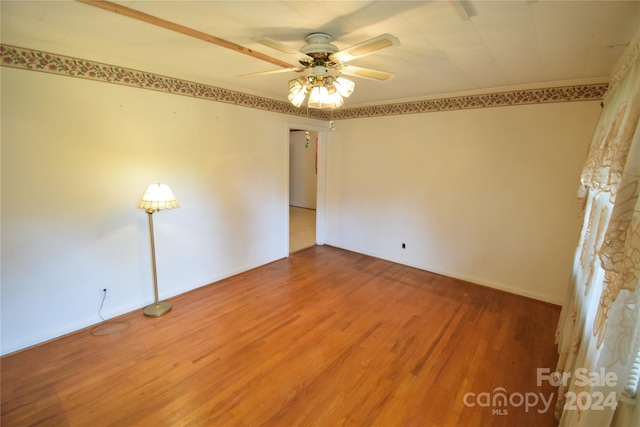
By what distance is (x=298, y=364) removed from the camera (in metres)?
2.30

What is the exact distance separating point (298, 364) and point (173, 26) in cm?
264

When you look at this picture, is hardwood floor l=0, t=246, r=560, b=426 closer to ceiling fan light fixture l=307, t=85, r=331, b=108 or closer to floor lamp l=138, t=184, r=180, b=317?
floor lamp l=138, t=184, r=180, b=317

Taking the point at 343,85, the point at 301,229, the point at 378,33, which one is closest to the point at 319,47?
the point at 343,85

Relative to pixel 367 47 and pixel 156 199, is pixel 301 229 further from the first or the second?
pixel 367 47

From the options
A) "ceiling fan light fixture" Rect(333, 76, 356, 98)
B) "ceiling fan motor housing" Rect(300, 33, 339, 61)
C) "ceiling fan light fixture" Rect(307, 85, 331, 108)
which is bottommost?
"ceiling fan light fixture" Rect(307, 85, 331, 108)

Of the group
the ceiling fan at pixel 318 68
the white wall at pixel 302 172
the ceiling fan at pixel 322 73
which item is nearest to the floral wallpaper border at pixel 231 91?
the ceiling fan at pixel 318 68

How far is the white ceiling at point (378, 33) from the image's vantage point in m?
1.58

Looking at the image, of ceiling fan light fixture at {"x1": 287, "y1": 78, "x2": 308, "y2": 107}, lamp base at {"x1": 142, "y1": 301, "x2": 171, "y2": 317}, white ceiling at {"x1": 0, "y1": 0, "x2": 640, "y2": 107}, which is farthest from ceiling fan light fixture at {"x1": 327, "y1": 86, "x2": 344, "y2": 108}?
lamp base at {"x1": 142, "y1": 301, "x2": 171, "y2": 317}

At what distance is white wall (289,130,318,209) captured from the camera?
8484 mm

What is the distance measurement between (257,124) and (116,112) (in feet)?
5.45

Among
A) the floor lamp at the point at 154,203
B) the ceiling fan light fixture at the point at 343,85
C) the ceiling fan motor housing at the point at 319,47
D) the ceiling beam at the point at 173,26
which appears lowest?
the floor lamp at the point at 154,203

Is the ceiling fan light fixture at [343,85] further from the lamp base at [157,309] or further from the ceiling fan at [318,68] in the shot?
the lamp base at [157,309]

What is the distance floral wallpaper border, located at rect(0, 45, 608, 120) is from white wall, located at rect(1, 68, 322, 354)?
0.08 m

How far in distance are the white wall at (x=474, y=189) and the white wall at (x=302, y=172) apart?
353 cm
